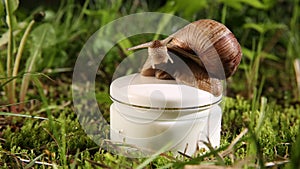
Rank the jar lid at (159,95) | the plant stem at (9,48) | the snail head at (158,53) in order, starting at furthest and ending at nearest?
the plant stem at (9,48), the snail head at (158,53), the jar lid at (159,95)

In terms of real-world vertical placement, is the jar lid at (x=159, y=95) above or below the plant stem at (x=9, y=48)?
below

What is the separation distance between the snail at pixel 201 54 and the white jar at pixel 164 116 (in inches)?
1.8

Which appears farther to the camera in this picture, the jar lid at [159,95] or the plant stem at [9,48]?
the plant stem at [9,48]

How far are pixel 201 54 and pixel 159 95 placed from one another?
0.51 feet

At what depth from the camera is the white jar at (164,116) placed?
959 millimetres

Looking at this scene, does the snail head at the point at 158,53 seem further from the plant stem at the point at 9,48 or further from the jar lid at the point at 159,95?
the plant stem at the point at 9,48

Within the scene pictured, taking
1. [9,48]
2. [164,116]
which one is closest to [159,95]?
[164,116]

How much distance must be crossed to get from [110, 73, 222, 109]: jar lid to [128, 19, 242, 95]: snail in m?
0.03

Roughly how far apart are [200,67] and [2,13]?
580mm

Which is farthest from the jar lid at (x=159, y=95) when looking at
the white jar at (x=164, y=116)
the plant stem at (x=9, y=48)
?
the plant stem at (x=9, y=48)

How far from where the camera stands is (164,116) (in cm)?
97

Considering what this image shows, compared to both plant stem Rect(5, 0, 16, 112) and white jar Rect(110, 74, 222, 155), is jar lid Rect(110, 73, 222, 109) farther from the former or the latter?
plant stem Rect(5, 0, 16, 112)

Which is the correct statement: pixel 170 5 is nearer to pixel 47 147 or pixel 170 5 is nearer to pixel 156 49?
pixel 156 49

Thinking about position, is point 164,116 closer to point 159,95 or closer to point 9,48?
point 159,95
